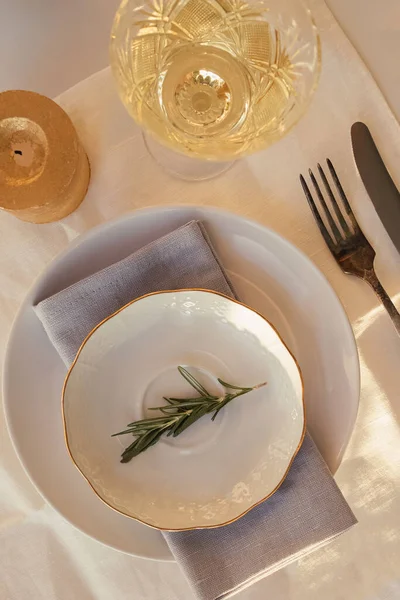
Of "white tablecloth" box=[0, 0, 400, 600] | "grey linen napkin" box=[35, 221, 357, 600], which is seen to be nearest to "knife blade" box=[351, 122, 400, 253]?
"white tablecloth" box=[0, 0, 400, 600]

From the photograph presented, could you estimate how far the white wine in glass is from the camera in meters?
0.55

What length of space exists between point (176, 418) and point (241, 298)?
5.7 inches

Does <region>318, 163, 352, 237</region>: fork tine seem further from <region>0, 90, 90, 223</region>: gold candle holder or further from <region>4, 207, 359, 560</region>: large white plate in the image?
<region>0, 90, 90, 223</region>: gold candle holder

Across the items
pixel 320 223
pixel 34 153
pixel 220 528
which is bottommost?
pixel 220 528

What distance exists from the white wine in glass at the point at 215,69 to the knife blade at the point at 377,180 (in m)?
0.09

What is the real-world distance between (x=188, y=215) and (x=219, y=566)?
355 millimetres

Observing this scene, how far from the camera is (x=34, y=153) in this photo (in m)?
0.55

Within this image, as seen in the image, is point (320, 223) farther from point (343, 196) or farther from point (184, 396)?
point (184, 396)

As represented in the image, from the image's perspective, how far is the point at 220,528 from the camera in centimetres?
57

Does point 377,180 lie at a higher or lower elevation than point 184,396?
higher

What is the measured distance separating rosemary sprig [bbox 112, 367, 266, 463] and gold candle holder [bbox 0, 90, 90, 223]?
226 mm

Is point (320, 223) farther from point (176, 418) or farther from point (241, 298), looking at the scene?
point (176, 418)

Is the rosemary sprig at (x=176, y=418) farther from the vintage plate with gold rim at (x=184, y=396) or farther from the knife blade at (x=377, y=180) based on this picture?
the knife blade at (x=377, y=180)

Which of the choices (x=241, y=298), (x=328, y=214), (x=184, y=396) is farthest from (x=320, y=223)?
(x=184, y=396)
